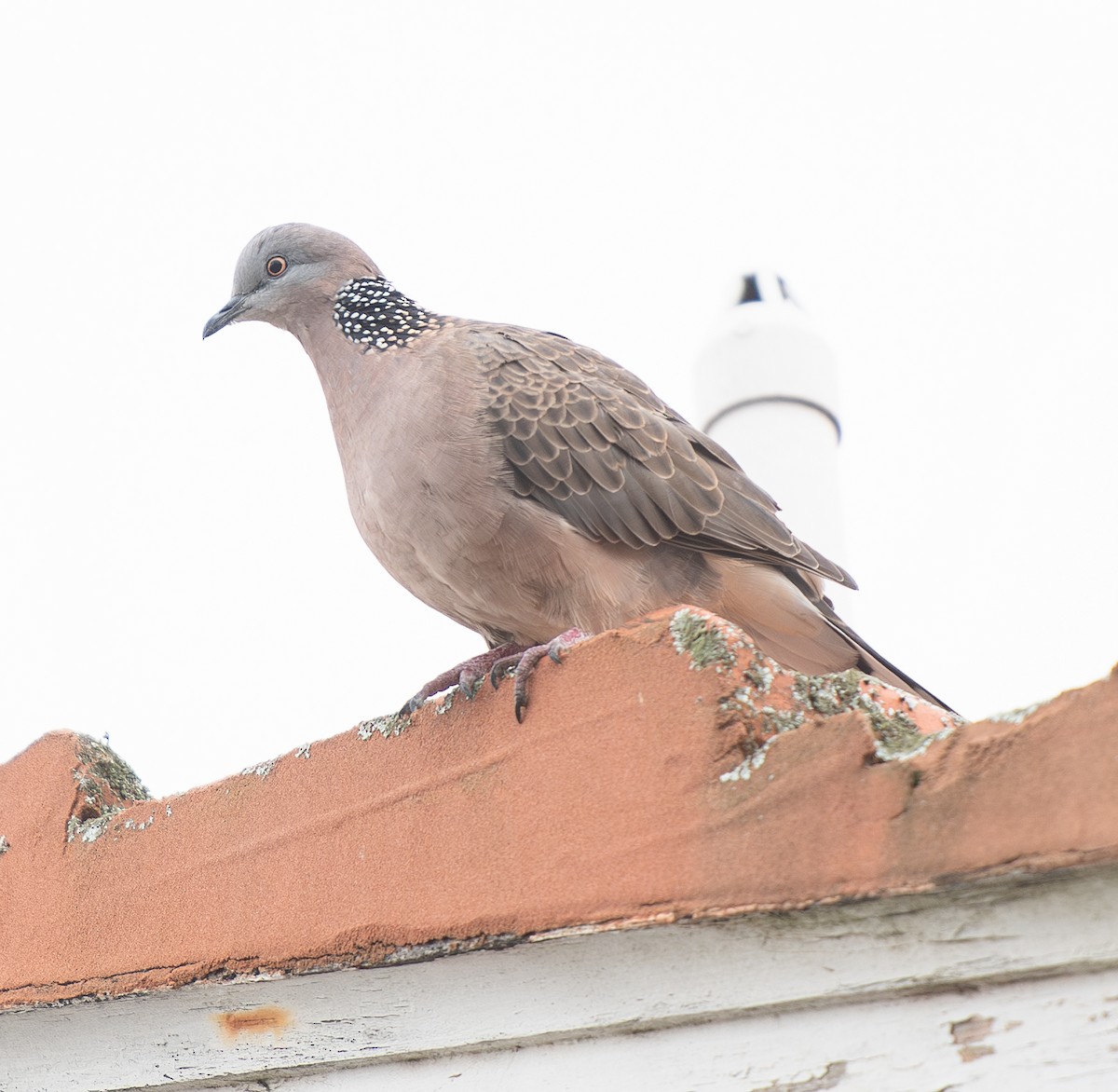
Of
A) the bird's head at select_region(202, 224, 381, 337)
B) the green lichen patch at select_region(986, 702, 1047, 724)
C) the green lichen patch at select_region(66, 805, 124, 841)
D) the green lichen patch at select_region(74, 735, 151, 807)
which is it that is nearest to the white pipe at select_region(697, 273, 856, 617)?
the bird's head at select_region(202, 224, 381, 337)

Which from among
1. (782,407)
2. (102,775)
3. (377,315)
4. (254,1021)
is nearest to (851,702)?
(254,1021)

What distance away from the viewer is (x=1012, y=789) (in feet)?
3.87

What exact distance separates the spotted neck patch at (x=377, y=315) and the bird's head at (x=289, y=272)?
10 cm

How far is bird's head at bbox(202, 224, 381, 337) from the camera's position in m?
3.47

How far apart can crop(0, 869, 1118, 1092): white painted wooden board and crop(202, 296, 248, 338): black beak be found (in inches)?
78.1

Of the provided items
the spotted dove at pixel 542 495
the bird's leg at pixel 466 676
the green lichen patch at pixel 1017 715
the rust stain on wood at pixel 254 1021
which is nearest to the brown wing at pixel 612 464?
the spotted dove at pixel 542 495

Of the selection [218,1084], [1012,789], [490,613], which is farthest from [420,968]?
[490,613]

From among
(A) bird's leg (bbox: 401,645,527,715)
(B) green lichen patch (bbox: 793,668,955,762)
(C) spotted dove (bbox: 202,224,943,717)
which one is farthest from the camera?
(C) spotted dove (bbox: 202,224,943,717)

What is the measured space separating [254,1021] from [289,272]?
83.2 inches

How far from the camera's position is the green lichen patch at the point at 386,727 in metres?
1.86

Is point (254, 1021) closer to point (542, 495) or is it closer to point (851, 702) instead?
point (851, 702)

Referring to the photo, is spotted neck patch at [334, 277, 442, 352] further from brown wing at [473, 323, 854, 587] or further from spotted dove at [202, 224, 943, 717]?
brown wing at [473, 323, 854, 587]

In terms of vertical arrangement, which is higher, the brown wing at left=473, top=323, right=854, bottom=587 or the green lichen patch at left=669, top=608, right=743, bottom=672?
the brown wing at left=473, top=323, right=854, bottom=587

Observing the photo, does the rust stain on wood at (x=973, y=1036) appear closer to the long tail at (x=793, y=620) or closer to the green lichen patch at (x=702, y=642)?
the green lichen patch at (x=702, y=642)
